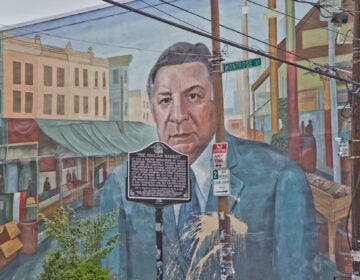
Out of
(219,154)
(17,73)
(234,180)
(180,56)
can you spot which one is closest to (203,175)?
(234,180)

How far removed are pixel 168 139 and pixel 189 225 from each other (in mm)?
3202

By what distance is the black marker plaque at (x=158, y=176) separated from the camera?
1508 cm

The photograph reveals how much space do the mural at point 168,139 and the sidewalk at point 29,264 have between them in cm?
5

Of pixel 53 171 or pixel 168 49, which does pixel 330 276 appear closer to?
pixel 168 49

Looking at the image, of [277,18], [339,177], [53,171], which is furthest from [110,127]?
[339,177]

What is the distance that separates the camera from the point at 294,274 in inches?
895

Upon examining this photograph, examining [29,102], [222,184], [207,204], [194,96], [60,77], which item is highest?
[60,77]

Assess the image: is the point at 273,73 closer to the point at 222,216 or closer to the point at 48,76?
the point at 222,216

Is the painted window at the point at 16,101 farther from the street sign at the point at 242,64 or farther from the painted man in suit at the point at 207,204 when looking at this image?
the street sign at the point at 242,64

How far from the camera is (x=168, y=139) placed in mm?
26047

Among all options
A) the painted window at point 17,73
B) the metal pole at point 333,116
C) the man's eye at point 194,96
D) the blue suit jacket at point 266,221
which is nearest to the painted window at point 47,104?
the painted window at point 17,73

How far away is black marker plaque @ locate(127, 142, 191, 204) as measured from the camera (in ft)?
49.5

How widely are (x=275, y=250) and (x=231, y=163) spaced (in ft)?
10.6

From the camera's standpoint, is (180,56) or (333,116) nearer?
(333,116)
